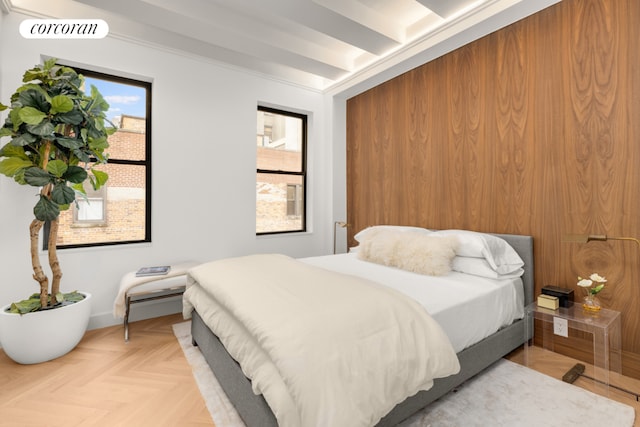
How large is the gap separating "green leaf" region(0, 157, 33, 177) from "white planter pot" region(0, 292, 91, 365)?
1.00 meters

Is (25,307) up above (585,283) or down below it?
below

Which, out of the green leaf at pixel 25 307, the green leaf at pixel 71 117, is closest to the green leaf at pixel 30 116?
the green leaf at pixel 71 117

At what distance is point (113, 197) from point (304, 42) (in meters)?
2.65

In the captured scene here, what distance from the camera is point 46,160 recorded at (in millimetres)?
2213

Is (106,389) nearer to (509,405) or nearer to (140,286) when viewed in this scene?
(140,286)

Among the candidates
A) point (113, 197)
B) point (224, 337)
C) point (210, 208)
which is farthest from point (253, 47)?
point (224, 337)

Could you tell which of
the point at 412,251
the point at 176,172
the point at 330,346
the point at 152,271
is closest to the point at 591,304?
the point at 412,251

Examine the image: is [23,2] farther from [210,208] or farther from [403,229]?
[403,229]

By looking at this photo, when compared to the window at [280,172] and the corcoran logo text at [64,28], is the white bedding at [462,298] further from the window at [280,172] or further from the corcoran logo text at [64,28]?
the corcoran logo text at [64,28]

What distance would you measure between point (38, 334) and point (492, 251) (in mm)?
3455

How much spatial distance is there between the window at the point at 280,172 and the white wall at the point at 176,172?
264 mm

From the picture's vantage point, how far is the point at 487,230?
2.79 metres

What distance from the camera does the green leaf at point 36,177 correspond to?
2.12 metres

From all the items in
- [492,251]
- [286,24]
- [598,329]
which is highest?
[286,24]
